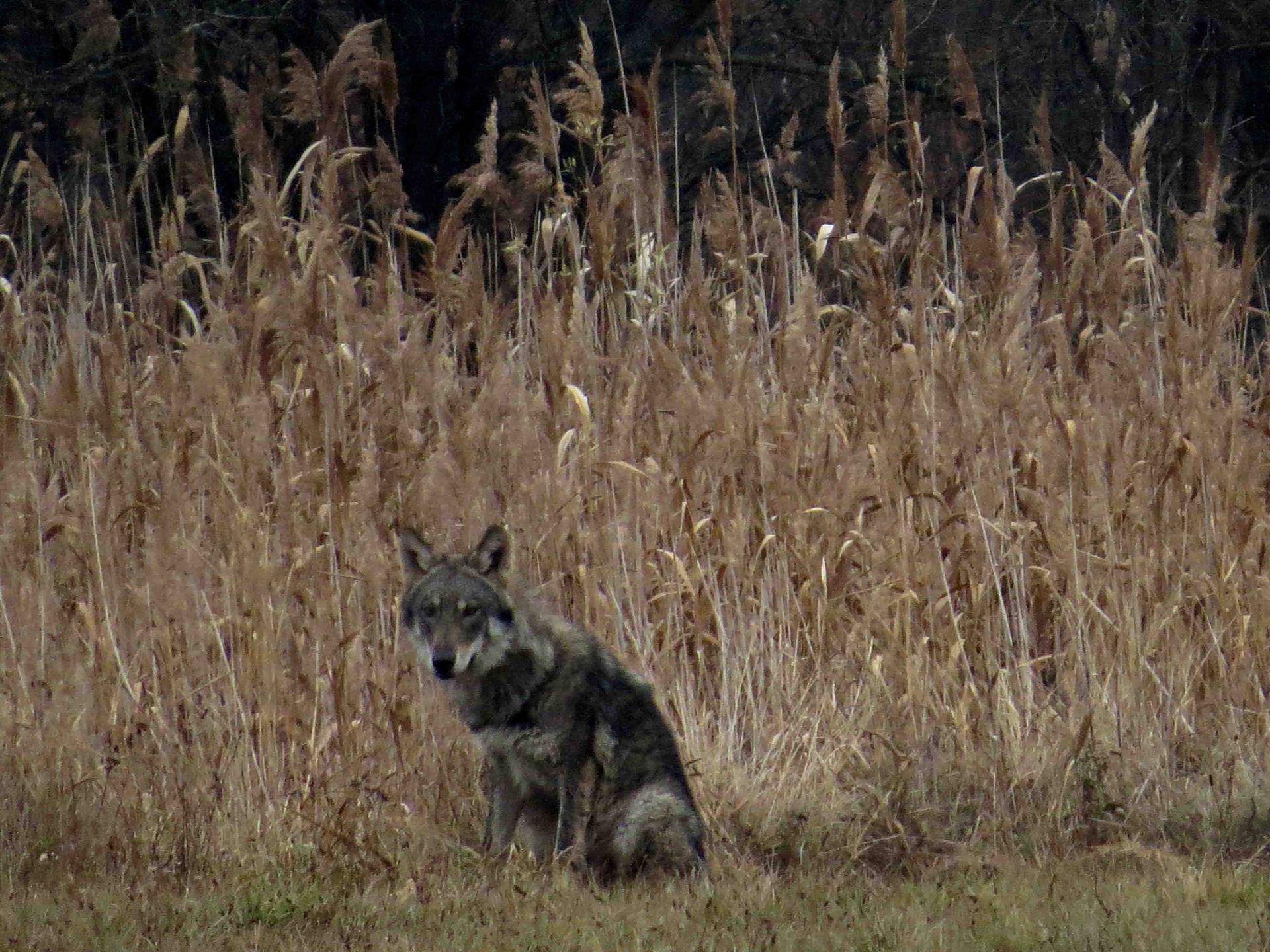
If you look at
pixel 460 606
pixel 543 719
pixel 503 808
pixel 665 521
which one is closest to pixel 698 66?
pixel 665 521

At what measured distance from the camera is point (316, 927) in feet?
15.3

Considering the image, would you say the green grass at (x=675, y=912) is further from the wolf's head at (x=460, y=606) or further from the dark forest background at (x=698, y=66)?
the dark forest background at (x=698, y=66)

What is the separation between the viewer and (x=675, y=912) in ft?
15.4

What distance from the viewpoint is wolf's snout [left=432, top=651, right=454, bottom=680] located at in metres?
5.45

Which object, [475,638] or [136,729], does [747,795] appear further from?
[136,729]

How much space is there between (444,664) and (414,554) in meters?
0.52

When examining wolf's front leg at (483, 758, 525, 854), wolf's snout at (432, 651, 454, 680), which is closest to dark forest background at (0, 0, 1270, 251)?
wolf's snout at (432, 651, 454, 680)

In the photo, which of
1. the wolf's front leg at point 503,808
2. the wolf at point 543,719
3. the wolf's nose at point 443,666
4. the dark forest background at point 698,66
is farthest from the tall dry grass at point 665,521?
the dark forest background at point 698,66

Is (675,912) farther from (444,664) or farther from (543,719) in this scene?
(444,664)

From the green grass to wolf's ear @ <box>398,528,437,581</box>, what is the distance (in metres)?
1.09

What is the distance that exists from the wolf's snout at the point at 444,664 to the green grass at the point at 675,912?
0.61 metres

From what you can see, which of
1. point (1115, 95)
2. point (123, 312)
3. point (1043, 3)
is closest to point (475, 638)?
point (123, 312)

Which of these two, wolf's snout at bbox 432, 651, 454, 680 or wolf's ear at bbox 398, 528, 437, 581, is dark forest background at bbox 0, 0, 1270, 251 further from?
wolf's snout at bbox 432, 651, 454, 680

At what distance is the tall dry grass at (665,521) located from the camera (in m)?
5.68
